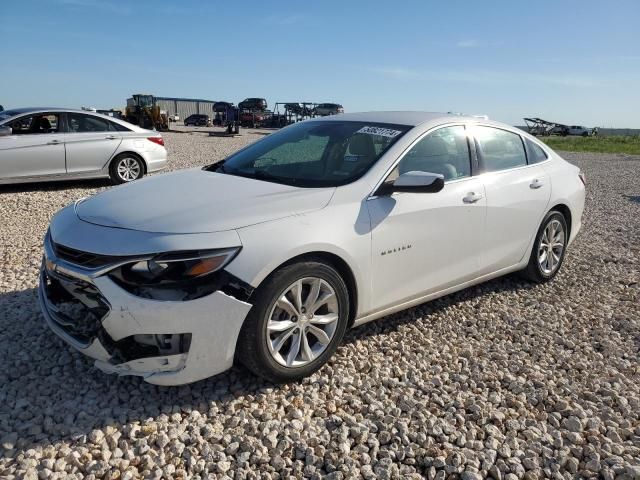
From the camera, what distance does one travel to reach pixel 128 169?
31.1 feet

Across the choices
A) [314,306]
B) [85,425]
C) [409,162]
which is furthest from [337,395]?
[409,162]

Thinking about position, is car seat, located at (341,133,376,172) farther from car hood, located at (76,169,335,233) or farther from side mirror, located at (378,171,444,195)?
→ car hood, located at (76,169,335,233)

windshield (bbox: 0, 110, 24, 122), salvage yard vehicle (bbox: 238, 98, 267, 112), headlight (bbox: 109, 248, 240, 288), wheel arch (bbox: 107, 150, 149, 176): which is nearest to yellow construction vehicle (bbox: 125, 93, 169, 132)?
salvage yard vehicle (bbox: 238, 98, 267, 112)

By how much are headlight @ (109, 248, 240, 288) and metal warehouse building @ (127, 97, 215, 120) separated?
62.0 meters

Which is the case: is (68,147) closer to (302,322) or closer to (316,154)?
(316,154)

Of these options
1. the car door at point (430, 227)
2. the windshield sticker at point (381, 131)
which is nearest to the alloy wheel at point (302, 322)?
the car door at point (430, 227)

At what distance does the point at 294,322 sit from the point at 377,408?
65 centimetres

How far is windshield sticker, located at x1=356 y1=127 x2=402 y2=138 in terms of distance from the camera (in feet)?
12.3

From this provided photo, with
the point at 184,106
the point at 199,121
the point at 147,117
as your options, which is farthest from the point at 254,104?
the point at 184,106

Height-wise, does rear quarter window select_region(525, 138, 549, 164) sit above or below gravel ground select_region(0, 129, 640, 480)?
above

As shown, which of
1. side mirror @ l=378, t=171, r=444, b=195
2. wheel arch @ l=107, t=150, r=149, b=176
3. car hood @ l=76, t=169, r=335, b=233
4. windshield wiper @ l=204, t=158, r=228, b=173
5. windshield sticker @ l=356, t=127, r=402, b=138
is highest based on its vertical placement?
windshield sticker @ l=356, t=127, r=402, b=138

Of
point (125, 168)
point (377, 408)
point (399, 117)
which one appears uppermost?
point (399, 117)

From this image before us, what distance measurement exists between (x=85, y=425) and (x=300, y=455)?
1.09m

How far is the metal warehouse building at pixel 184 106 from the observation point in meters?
61.8
